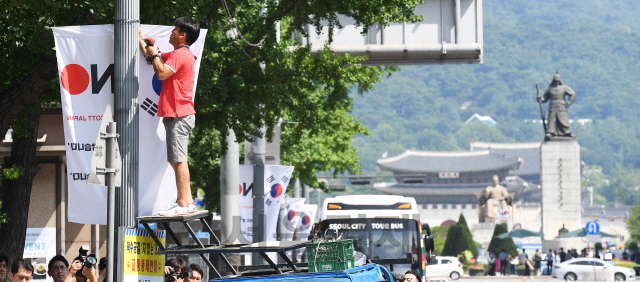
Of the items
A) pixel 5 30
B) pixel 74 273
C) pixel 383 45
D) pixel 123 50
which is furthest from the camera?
pixel 383 45

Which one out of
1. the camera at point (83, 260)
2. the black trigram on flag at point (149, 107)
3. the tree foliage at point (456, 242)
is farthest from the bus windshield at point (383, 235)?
the tree foliage at point (456, 242)

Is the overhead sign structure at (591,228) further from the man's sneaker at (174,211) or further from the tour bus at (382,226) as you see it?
the man's sneaker at (174,211)

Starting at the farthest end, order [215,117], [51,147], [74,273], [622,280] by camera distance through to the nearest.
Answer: [622,280]
[51,147]
[215,117]
[74,273]

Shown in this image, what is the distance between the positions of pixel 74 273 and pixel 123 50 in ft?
11.1

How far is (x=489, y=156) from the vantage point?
14825 cm

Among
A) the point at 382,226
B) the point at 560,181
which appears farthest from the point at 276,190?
the point at 560,181

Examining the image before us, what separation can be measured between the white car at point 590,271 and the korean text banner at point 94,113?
4120 cm

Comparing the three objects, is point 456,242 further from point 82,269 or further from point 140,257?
point 140,257

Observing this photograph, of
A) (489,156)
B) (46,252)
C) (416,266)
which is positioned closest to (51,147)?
(46,252)

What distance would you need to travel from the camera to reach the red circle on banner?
23.7 feet

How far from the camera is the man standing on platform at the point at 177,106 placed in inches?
274

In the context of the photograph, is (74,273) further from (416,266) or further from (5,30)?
(416,266)

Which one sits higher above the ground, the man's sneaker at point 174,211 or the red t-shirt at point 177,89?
the red t-shirt at point 177,89

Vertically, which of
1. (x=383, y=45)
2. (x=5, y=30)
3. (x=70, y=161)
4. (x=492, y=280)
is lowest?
(x=492, y=280)
